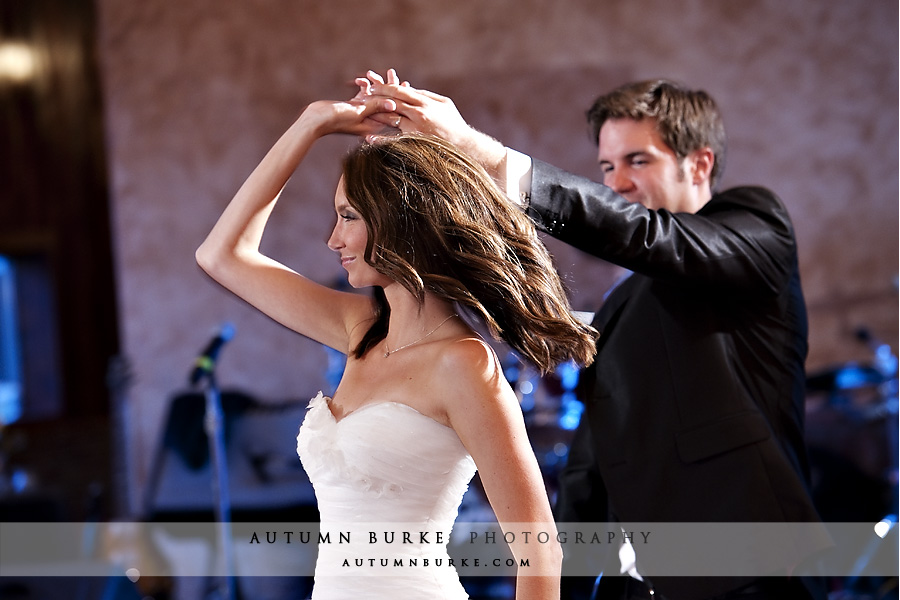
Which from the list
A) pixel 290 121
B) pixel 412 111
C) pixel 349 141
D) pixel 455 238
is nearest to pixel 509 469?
pixel 455 238

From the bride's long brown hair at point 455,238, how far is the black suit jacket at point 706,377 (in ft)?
0.33

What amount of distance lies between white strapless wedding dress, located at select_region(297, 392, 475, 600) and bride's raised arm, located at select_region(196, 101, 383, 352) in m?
0.26

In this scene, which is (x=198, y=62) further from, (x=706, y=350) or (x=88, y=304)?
(x=706, y=350)

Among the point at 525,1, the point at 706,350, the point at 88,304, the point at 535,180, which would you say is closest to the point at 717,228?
the point at 706,350

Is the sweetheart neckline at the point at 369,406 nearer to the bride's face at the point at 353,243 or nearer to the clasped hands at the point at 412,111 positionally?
the bride's face at the point at 353,243

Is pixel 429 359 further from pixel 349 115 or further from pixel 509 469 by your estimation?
pixel 349 115

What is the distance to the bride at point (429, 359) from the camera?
1301 mm

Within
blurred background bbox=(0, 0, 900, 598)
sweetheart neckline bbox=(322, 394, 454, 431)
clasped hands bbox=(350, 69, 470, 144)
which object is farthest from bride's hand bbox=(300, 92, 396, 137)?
blurred background bbox=(0, 0, 900, 598)

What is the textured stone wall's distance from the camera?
4695mm

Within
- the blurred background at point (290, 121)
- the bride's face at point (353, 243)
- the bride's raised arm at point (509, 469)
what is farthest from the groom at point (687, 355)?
the blurred background at point (290, 121)

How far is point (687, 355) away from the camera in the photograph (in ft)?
5.17

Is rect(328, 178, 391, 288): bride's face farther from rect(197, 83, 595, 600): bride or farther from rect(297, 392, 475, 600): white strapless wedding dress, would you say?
rect(297, 392, 475, 600): white strapless wedding dress

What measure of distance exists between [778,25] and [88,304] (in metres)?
4.20

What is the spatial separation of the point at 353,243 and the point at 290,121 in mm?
3616
